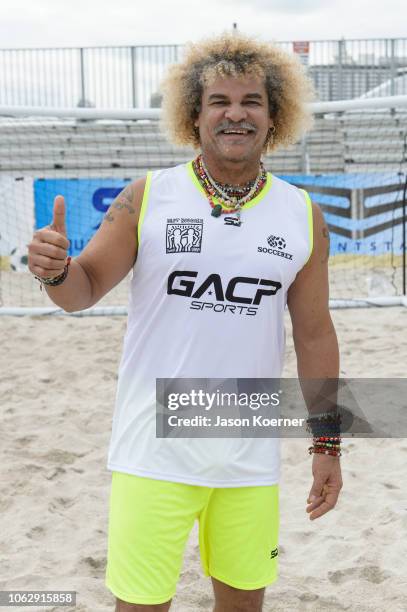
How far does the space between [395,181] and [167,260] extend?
31.9ft

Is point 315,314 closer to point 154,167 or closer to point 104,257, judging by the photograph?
point 104,257

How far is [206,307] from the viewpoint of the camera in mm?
1937

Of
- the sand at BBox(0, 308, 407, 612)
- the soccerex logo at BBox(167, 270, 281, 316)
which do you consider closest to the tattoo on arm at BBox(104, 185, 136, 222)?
the soccerex logo at BBox(167, 270, 281, 316)

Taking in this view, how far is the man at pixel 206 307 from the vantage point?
1.89 meters

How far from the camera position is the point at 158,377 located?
198 centimetres

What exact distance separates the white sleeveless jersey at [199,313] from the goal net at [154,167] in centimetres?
557

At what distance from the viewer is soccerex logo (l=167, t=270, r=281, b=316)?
1.92m

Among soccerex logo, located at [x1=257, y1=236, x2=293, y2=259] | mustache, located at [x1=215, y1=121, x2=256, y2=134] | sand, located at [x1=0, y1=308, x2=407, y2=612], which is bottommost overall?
sand, located at [x1=0, y1=308, x2=407, y2=612]

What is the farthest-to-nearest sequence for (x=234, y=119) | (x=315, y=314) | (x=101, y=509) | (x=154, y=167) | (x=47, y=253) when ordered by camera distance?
(x=154, y=167) < (x=101, y=509) < (x=315, y=314) < (x=234, y=119) < (x=47, y=253)

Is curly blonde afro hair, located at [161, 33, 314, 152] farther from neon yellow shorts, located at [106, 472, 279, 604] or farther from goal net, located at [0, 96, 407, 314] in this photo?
goal net, located at [0, 96, 407, 314]

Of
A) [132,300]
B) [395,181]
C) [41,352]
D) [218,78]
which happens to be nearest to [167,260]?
[132,300]

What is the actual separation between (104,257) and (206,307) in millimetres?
305

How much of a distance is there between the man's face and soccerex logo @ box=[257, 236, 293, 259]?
0.82 ft

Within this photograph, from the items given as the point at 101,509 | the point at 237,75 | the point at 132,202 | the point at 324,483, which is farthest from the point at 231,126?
the point at 101,509
